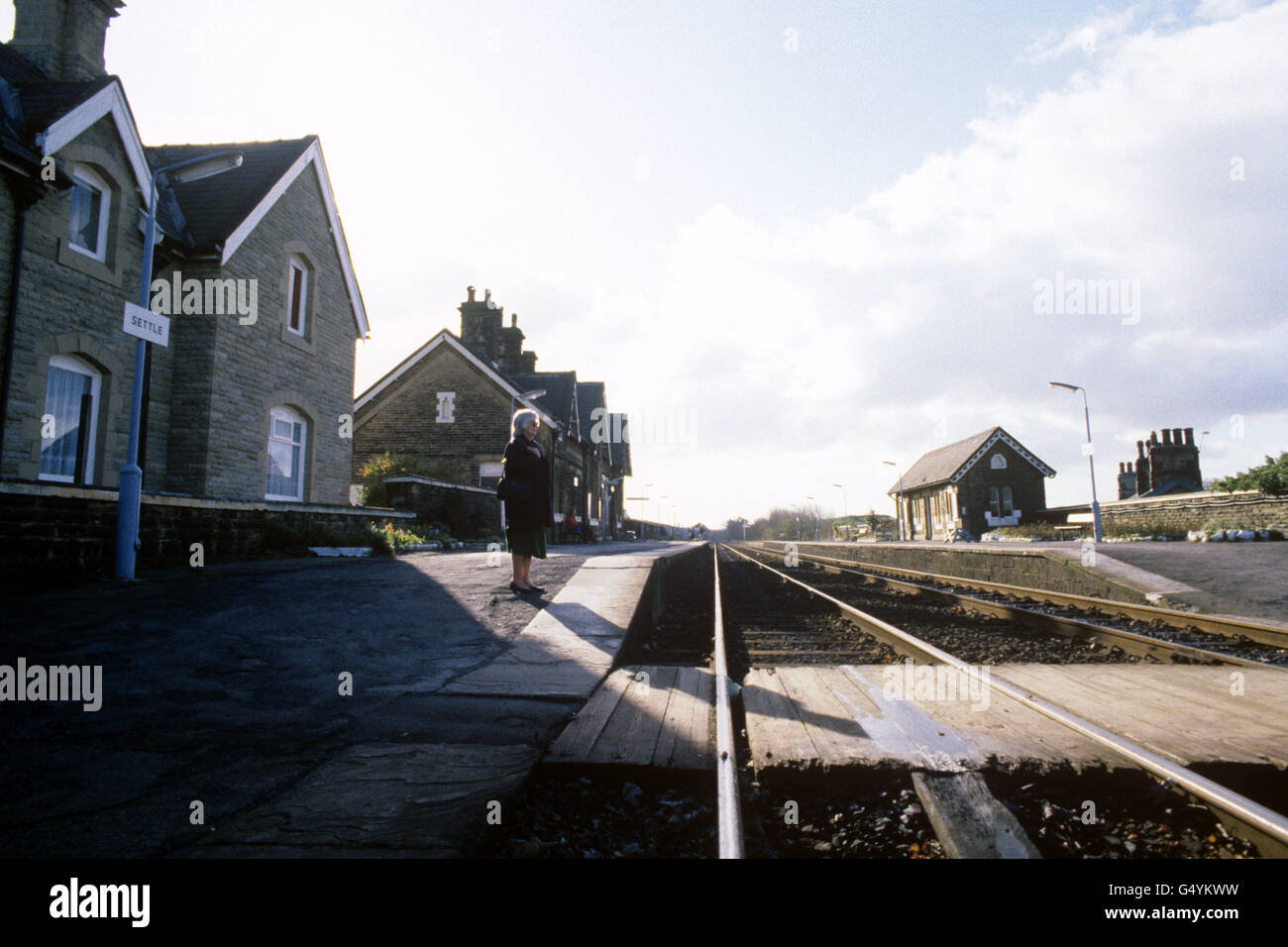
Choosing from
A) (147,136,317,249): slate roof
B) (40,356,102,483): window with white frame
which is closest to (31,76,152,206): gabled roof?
(147,136,317,249): slate roof

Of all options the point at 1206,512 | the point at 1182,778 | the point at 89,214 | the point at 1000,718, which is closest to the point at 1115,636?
the point at 1000,718

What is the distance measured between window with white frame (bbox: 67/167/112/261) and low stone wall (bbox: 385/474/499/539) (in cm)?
799

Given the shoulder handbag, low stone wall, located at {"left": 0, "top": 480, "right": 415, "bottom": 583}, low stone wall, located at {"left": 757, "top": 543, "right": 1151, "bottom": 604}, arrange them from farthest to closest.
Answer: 1. low stone wall, located at {"left": 757, "top": 543, "right": 1151, "bottom": 604}
2. the shoulder handbag
3. low stone wall, located at {"left": 0, "top": 480, "right": 415, "bottom": 583}

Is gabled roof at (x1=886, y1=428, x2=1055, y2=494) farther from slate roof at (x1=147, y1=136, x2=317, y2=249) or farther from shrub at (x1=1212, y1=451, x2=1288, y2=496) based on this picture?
slate roof at (x1=147, y1=136, x2=317, y2=249)

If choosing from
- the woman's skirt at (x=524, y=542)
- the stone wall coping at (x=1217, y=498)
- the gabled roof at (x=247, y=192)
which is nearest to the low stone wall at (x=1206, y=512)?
the stone wall coping at (x=1217, y=498)

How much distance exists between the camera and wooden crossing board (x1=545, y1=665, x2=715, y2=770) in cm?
274

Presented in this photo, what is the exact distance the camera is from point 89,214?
1071 cm

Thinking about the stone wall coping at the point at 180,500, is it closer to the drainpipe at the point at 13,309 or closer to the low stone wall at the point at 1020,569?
the drainpipe at the point at 13,309

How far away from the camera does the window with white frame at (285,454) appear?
13.9 metres

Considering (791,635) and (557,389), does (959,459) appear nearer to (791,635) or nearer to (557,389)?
(557,389)

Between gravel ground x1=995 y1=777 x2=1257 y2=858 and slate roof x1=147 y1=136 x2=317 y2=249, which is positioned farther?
slate roof x1=147 y1=136 x2=317 y2=249

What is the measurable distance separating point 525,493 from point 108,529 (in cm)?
497

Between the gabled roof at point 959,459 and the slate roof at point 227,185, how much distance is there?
41.5m
